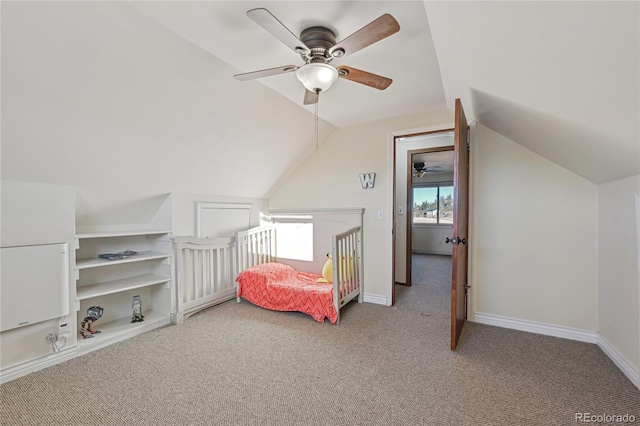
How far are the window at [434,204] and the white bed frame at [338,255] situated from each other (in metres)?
4.94

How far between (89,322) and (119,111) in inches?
70.3

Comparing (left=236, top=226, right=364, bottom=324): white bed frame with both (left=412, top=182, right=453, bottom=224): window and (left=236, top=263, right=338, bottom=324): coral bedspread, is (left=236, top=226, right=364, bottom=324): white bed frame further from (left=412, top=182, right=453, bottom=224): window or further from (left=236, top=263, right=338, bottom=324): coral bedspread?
(left=412, top=182, right=453, bottom=224): window

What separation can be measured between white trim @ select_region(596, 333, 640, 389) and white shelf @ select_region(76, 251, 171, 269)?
3710mm

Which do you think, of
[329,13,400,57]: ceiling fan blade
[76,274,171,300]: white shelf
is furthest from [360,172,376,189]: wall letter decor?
[76,274,171,300]: white shelf

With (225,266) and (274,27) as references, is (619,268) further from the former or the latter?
(225,266)

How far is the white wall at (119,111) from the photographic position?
1.48 metres

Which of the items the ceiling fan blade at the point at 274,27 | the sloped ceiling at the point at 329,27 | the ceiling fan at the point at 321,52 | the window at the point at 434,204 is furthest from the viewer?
the window at the point at 434,204

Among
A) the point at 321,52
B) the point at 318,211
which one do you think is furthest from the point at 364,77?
the point at 318,211

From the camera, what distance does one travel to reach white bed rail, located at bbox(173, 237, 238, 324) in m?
2.83

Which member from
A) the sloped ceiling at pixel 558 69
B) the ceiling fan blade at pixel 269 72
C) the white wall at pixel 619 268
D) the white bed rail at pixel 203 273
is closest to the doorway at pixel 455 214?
the sloped ceiling at pixel 558 69

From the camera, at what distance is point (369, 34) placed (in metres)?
1.36

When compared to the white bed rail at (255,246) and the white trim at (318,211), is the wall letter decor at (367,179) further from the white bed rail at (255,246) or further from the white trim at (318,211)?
the white bed rail at (255,246)

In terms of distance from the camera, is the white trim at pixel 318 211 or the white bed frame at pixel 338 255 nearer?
the white bed frame at pixel 338 255

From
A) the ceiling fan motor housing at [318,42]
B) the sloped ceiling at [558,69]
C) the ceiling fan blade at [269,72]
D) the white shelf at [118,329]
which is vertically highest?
the ceiling fan motor housing at [318,42]
